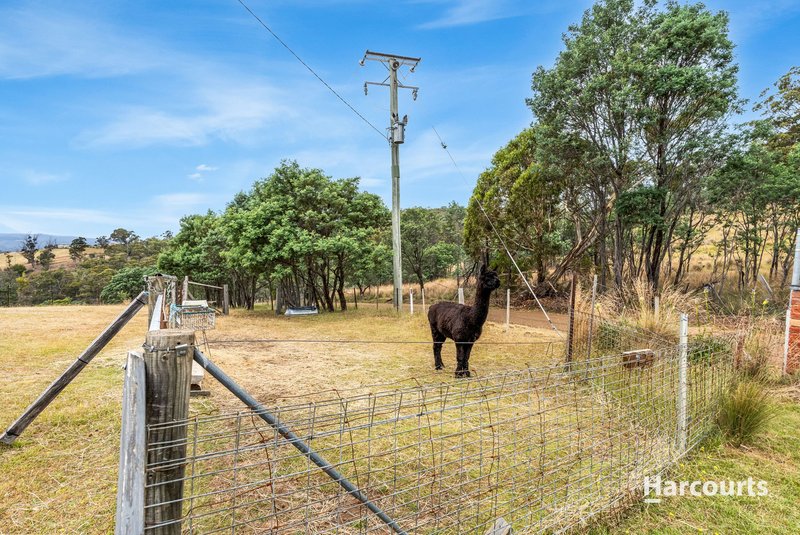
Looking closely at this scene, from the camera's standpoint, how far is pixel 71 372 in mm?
3264

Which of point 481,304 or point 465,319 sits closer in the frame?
point 481,304

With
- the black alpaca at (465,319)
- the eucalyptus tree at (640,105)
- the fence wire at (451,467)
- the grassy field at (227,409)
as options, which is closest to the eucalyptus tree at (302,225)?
the grassy field at (227,409)

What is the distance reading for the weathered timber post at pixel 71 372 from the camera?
3188 mm

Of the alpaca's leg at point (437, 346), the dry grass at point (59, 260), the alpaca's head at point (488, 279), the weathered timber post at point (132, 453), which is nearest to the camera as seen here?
the weathered timber post at point (132, 453)

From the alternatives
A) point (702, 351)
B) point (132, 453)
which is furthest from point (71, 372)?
point (702, 351)

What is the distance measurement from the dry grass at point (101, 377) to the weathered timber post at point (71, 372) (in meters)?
0.22

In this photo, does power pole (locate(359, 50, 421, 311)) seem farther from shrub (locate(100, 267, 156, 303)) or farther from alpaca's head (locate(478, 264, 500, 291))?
shrub (locate(100, 267, 156, 303))

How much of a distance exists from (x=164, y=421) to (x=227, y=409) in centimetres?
379

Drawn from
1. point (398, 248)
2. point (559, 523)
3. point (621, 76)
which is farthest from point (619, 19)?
point (559, 523)

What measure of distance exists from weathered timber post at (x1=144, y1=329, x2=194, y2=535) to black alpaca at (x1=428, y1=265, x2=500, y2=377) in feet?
15.8

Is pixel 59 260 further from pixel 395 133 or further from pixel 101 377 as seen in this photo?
pixel 101 377

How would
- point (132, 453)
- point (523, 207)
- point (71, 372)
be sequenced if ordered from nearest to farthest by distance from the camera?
point (132, 453) < point (71, 372) < point (523, 207)

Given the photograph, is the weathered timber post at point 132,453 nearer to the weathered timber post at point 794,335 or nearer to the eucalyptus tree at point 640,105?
the weathered timber post at point 794,335

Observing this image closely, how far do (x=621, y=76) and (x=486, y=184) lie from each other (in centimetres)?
821
